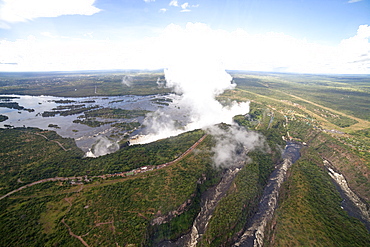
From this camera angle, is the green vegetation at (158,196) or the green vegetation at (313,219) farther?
the green vegetation at (313,219)

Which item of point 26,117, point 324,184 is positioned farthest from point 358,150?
point 26,117

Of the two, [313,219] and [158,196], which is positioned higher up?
[158,196]

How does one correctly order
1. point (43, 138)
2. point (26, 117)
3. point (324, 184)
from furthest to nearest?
point (26, 117), point (43, 138), point (324, 184)

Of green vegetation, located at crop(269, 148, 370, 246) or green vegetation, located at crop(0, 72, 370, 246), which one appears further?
green vegetation, located at crop(269, 148, 370, 246)

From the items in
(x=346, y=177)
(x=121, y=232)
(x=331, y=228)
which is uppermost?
(x=121, y=232)

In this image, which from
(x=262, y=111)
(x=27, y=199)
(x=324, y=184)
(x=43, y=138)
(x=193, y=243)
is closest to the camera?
(x=193, y=243)

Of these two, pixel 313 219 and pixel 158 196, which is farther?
pixel 158 196

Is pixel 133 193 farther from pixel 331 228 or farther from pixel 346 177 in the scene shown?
pixel 346 177

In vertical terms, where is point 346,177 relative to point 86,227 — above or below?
below
